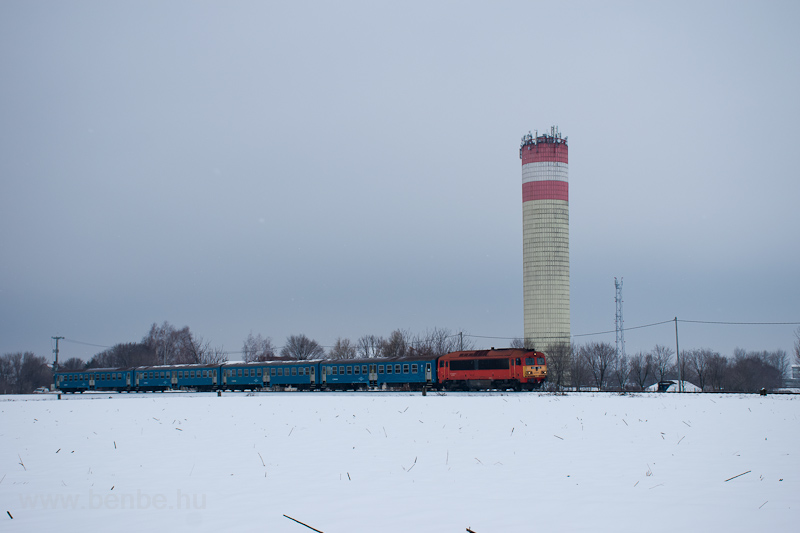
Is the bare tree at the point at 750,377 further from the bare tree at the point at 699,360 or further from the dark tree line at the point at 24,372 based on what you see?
the dark tree line at the point at 24,372

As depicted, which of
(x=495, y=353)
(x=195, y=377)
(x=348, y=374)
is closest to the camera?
(x=495, y=353)

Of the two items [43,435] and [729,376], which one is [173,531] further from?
[729,376]

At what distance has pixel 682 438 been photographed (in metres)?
16.9

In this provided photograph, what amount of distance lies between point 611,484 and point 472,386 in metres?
43.5

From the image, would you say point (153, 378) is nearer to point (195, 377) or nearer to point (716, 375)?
point (195, 377)

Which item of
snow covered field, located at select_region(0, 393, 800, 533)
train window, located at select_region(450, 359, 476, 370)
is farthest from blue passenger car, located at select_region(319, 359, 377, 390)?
snow covered field, located at select_region(0, 393, 800, 533)

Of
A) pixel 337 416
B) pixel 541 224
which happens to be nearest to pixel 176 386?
pixel 337 416

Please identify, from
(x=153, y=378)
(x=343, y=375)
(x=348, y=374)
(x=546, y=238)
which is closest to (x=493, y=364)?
(x=348, y=374)

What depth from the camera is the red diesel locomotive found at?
5212cm

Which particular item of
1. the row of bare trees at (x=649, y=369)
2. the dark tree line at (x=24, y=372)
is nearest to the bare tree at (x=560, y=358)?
the row of bare trees at (x=649, y=369)

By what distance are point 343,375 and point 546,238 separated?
8010cm

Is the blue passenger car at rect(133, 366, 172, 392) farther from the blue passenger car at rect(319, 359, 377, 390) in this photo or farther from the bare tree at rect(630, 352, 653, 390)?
the bare tree at rect(630, 352, 653, 390)

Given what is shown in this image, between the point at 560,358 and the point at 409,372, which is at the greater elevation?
the point at 560,358

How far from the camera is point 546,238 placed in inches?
5197
